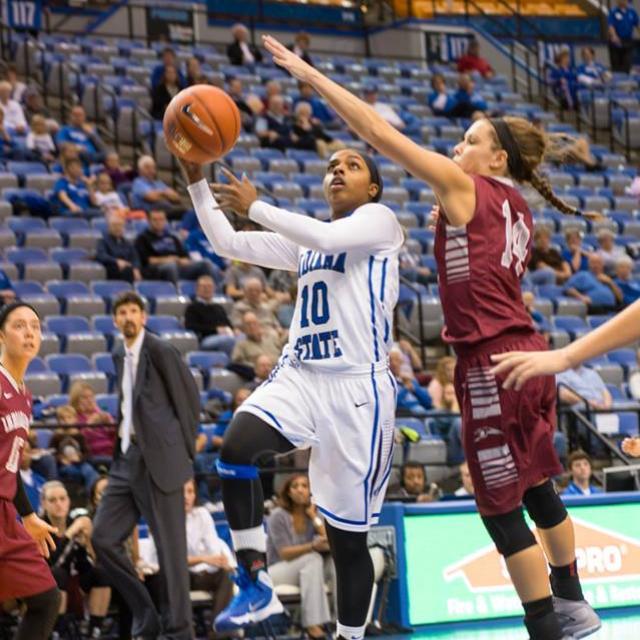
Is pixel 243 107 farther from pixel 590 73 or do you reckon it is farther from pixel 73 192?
pixel 590 73

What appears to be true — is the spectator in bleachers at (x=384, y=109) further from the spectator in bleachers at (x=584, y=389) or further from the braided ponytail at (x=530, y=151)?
the braided ponytail at (x=530, y=151)

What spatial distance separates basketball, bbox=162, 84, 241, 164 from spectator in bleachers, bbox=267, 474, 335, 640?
4032mm

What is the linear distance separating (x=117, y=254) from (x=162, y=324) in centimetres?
120

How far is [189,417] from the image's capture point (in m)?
8.35

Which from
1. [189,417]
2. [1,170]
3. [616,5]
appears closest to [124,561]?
[189,417]

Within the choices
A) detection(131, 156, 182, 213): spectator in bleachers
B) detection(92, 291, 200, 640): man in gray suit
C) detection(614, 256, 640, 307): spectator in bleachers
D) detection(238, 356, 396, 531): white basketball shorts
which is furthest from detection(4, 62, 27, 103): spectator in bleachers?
detection(238, 356, 396, 531): white basketball shorts

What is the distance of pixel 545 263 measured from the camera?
15758mm

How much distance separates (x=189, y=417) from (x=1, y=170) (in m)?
6.57

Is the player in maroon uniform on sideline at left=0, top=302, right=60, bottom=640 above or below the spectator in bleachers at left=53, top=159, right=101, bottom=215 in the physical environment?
below

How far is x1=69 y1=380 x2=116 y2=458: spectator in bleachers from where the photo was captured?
996cm

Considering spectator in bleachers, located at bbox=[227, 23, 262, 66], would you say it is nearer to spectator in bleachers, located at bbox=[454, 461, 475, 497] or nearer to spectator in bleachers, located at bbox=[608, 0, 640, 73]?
spectator in bleachers, located at bbox=[608, 0, 640, 73]

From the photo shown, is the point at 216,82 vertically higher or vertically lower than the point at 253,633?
higher

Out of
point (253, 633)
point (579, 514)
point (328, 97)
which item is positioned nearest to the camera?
point (328, 97)

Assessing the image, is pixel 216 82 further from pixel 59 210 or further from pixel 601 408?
pixel 601 408
